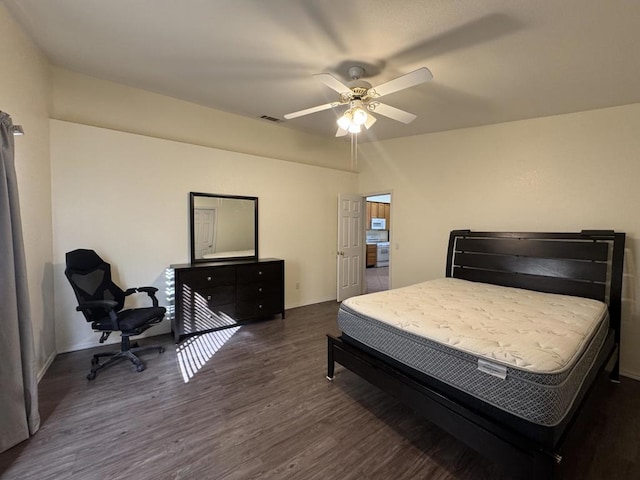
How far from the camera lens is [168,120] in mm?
3762

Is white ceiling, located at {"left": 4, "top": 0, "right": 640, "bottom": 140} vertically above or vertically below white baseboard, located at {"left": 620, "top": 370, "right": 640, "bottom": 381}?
above

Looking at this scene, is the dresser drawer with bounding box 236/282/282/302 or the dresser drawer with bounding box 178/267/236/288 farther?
the dresser drawer with bounding box 236/282/282/302

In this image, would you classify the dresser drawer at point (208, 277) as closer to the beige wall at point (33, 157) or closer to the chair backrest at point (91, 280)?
the chair backrest at point (91, 280)

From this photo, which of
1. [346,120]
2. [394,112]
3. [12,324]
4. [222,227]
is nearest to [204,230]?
[222,227]

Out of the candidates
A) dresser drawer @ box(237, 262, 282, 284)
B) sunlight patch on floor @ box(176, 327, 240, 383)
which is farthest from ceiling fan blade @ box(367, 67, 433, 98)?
sunlight patch on floor @ box(176, 327, 240, 383)

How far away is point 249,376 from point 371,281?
4.95 metres

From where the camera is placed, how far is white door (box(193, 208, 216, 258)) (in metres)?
3.89

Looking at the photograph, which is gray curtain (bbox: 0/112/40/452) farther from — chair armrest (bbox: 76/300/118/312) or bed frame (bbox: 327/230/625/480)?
bed frame (bbox: 327/230/625/480)

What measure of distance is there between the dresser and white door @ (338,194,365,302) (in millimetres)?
1442

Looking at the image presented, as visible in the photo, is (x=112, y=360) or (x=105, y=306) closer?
(x=105, y=306)

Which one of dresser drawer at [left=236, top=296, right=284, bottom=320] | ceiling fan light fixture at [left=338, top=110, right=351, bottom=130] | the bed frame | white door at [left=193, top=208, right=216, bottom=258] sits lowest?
dresser drawer at [left=236, top=296, right=284, bottom=320]

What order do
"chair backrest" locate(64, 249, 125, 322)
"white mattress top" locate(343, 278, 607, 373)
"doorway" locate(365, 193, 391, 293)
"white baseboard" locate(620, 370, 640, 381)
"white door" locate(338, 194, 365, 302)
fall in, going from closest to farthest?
1. "white mattress top" locate(343, 278, 607, 373)
2. "chair backrest" locate(64, 249, 125, 322)
3. "white baseboard" locate(620, 370, 640, 381)
4. "white door" locate(338, 194, 365, 302)
5. "doorway" locate(365, 193, 391, 293)

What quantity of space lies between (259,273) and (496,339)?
3019 mm

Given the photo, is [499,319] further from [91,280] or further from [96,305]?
[91,280]
